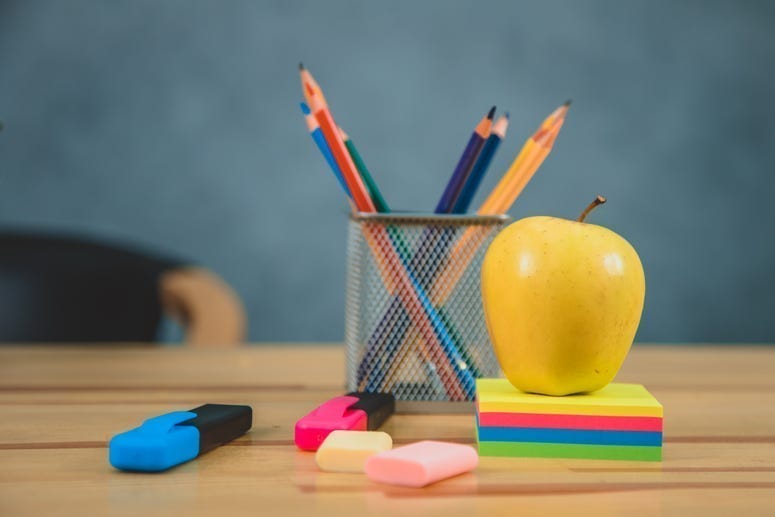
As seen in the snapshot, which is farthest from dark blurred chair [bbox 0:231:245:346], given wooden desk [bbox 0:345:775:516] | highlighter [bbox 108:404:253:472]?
highlighter [bbox 108:404:253:472]

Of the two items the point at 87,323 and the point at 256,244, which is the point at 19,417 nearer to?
the point at 87,323

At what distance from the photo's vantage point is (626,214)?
2412 mm

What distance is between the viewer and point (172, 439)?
0.45 m

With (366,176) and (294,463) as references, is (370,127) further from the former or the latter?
(294,463)

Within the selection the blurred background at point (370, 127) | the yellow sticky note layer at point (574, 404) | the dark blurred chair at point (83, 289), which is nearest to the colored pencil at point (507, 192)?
the yellow sticky note layer at point (574, 404)

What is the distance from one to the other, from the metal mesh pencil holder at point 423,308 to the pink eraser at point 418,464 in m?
0.19

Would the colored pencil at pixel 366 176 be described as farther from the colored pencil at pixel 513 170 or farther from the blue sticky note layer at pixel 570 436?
the blue sticky note layer at pixel 570 436

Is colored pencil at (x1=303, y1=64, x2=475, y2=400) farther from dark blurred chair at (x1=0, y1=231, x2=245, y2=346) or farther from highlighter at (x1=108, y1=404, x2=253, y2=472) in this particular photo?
dark blurred chair at (x1=0, y1=231, x2=245, y2=346)

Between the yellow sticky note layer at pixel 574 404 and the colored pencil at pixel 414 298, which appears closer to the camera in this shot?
the yellow sticky note layer at pixel 574 404

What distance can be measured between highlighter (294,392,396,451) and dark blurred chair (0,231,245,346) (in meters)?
0.80

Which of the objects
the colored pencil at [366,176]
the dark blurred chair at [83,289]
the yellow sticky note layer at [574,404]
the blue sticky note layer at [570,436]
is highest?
the colored pencil at [366,176]

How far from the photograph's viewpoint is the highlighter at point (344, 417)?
499 mm

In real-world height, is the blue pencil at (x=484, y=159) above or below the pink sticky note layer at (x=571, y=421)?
above

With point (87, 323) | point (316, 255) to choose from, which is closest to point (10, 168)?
point (316, 255)
